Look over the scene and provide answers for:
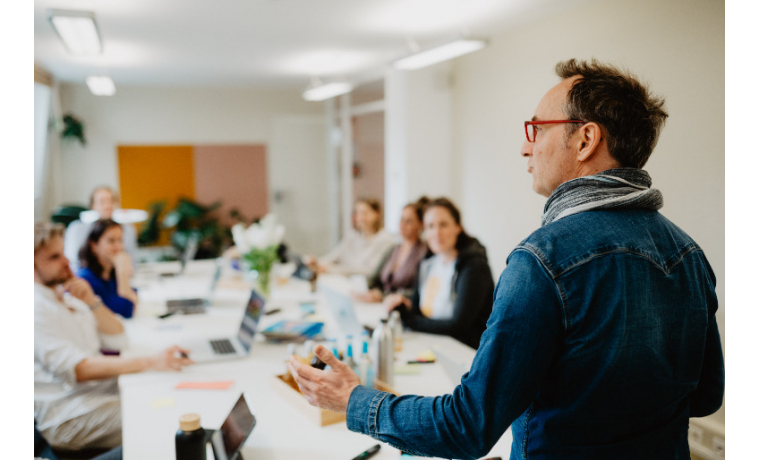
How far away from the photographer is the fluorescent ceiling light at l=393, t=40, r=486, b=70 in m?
3.89

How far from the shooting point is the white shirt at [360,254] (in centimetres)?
469

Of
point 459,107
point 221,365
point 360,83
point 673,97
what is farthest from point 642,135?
point 360,83

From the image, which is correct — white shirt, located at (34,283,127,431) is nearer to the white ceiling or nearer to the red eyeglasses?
the red eyeglasses

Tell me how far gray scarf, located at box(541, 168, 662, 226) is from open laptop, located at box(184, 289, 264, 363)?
1.76 metres

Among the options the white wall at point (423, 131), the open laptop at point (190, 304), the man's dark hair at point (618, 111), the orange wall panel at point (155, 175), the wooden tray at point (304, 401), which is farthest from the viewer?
the orange wall panel at point (155, 175)

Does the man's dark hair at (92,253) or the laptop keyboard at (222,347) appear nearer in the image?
the laptop keyboard at (222,347)

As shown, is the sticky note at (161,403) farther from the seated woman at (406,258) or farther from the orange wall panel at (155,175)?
the orange wall panel at (155,175)

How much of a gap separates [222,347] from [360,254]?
2.54 m

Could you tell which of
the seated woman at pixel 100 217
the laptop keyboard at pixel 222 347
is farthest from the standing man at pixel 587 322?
the seated woman at pixel 100 217

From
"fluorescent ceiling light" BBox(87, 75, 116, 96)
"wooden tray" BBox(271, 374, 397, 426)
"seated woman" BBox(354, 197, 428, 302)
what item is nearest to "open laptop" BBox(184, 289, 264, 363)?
"wooden tray" BBox(271, 374, 397, 426)

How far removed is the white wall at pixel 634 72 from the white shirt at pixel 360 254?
1.11 m

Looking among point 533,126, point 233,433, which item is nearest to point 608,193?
point 533,126

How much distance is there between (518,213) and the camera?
4656 mm

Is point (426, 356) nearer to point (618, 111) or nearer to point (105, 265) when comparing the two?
point (618, 111)
